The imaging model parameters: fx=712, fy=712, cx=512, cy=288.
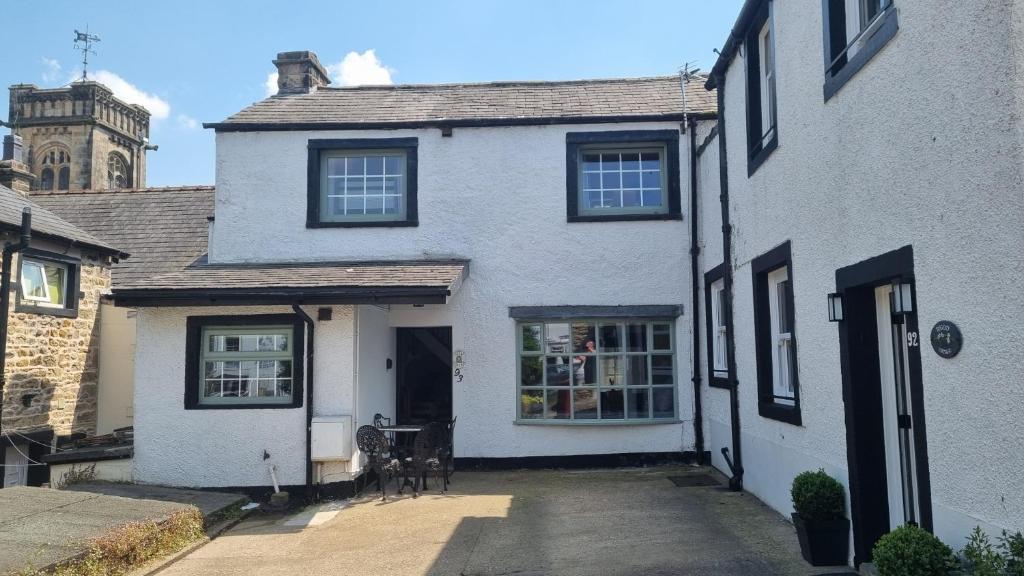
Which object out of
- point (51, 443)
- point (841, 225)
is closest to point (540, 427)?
point (841, 225)

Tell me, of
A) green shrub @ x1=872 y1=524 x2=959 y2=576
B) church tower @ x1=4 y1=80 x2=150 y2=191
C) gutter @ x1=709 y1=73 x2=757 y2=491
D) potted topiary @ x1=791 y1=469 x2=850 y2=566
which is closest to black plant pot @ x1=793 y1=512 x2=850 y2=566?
potted topiary @ x1=791 y1=469 x2=850 y2=566

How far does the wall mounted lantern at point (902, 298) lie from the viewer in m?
4.94

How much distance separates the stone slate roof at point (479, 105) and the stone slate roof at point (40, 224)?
127 inches

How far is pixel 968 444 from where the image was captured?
4188 mm

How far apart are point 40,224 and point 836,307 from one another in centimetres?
1201

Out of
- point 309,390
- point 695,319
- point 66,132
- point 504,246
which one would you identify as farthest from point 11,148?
point 66,132

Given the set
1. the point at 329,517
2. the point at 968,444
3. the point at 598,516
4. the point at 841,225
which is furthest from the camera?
the point at 329,517

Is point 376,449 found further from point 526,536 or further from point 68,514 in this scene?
point 68,514

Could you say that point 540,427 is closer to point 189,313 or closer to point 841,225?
point 189,313

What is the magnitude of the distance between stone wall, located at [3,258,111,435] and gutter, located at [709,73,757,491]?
10741 mm

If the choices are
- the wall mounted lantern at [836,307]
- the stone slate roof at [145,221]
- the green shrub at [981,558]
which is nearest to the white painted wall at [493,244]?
the stone slate roof at [145,221]

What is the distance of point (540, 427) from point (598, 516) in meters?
3.24

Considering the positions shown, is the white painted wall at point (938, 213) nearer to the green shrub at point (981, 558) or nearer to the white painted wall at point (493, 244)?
the green shrub at point (981, 558)

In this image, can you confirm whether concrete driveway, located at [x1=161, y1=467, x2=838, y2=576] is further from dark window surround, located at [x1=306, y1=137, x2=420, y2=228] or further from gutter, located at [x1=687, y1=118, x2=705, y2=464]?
dark window surround, located at [x1=306, y1=137, x2=420, y2=228]
